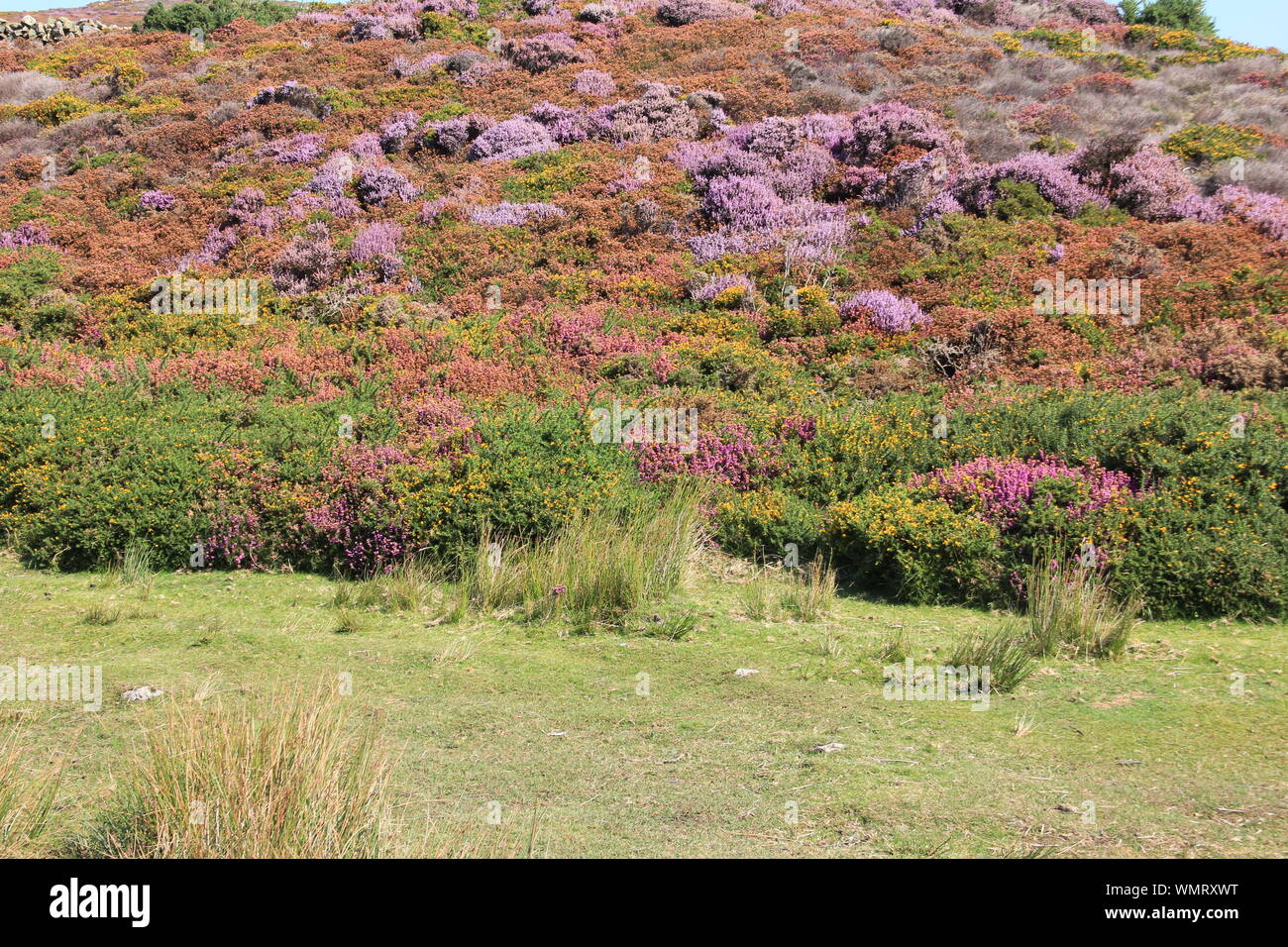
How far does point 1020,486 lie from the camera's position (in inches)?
345

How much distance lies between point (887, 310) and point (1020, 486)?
21.1ft

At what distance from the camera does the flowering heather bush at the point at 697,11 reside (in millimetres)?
31184

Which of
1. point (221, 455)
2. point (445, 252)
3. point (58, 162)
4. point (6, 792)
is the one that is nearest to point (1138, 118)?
point (445, 252)

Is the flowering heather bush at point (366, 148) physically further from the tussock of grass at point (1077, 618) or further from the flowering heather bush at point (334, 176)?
the tussock of grass at point (1077, 618)

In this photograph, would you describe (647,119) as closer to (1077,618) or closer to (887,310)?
(887,310)

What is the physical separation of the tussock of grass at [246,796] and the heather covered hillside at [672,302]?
4.28 m

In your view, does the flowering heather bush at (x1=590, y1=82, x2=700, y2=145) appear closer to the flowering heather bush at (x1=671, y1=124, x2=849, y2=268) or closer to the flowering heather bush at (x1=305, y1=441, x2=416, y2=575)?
the flowering heather bush at (x1=671, y1=124, x2=849, y2=268)

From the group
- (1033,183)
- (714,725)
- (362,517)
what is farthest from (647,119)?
(714,725)

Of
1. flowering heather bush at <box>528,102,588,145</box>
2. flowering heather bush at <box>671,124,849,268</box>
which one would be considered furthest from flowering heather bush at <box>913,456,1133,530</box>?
flowering heather bush at <box>528,102,588,145</box>

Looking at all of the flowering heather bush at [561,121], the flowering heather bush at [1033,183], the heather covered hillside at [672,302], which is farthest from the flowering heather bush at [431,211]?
the flowering heather bush at [1033,183]

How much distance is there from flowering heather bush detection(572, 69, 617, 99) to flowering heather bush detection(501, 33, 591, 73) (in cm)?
214

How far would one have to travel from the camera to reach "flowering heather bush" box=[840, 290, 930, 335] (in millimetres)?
14344

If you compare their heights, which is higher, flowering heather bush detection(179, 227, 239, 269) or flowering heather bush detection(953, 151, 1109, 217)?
flowering heather bush detection(953, 151, 1109, 217)

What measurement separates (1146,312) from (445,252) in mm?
12636
